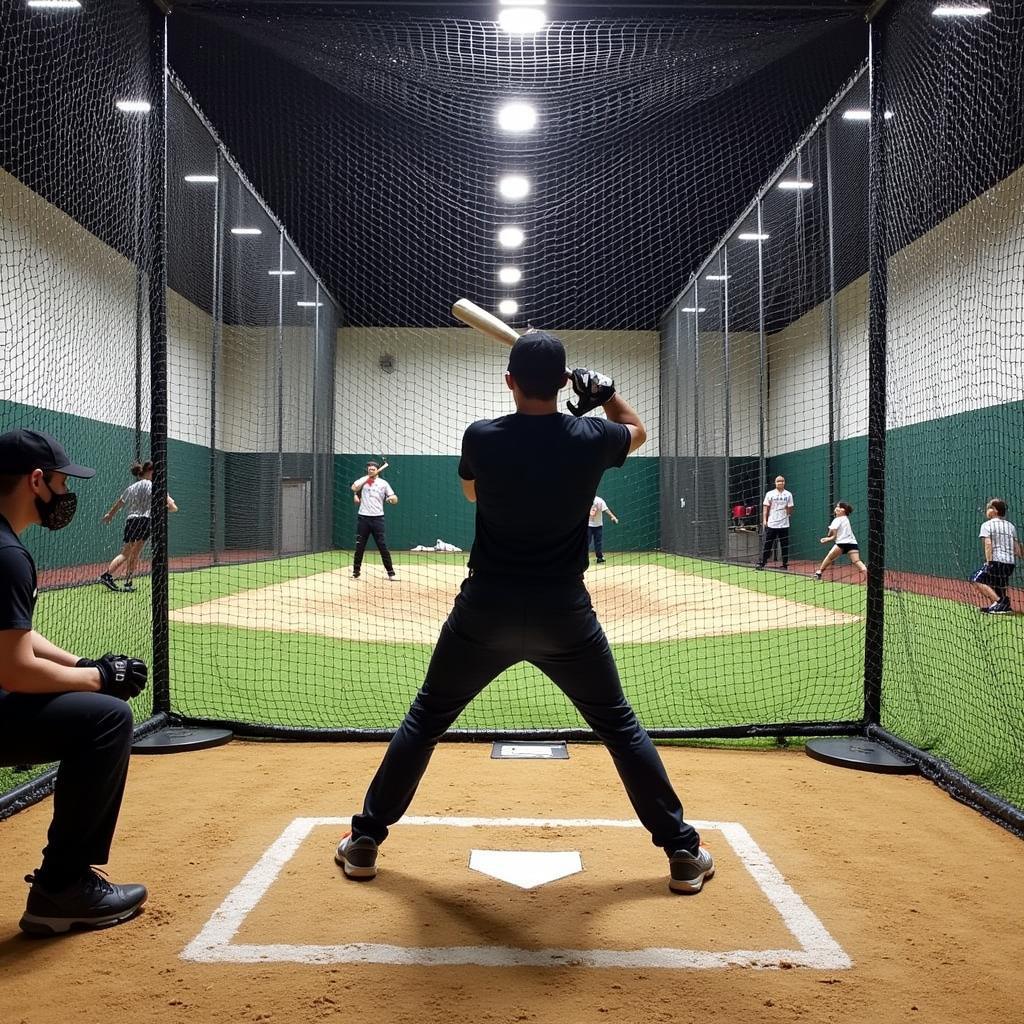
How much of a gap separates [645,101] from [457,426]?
1364cm

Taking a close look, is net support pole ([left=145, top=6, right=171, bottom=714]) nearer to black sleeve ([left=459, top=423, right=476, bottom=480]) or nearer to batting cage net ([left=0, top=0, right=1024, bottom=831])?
batting cage net ([left=0, top=0, right=1024, bottom=831])

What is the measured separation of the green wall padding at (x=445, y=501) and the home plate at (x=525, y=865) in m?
20.8

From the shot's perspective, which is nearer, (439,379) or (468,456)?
(468,456)

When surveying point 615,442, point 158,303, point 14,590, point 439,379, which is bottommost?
point 14,590

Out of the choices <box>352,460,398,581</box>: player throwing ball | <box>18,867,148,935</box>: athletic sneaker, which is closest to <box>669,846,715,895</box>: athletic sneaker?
<box>18,867,148,935</box>: athletic sneaker

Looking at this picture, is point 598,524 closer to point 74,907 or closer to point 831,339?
point 831,339

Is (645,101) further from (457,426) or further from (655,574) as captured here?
(457,426)

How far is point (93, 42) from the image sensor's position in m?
5.25

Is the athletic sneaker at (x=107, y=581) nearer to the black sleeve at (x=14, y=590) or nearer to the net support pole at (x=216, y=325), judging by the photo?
the black sleeve at (x=14, y=590)

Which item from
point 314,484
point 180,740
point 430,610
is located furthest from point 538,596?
point 314,484

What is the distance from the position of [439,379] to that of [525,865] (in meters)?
15.2

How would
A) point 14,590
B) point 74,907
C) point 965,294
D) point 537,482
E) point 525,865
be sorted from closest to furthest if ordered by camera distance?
point 14,590
point 74,907
point 537,482
point 525,865
point 965,294

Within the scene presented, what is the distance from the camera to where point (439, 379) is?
58.4 feet

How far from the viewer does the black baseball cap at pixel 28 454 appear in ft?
8.63
